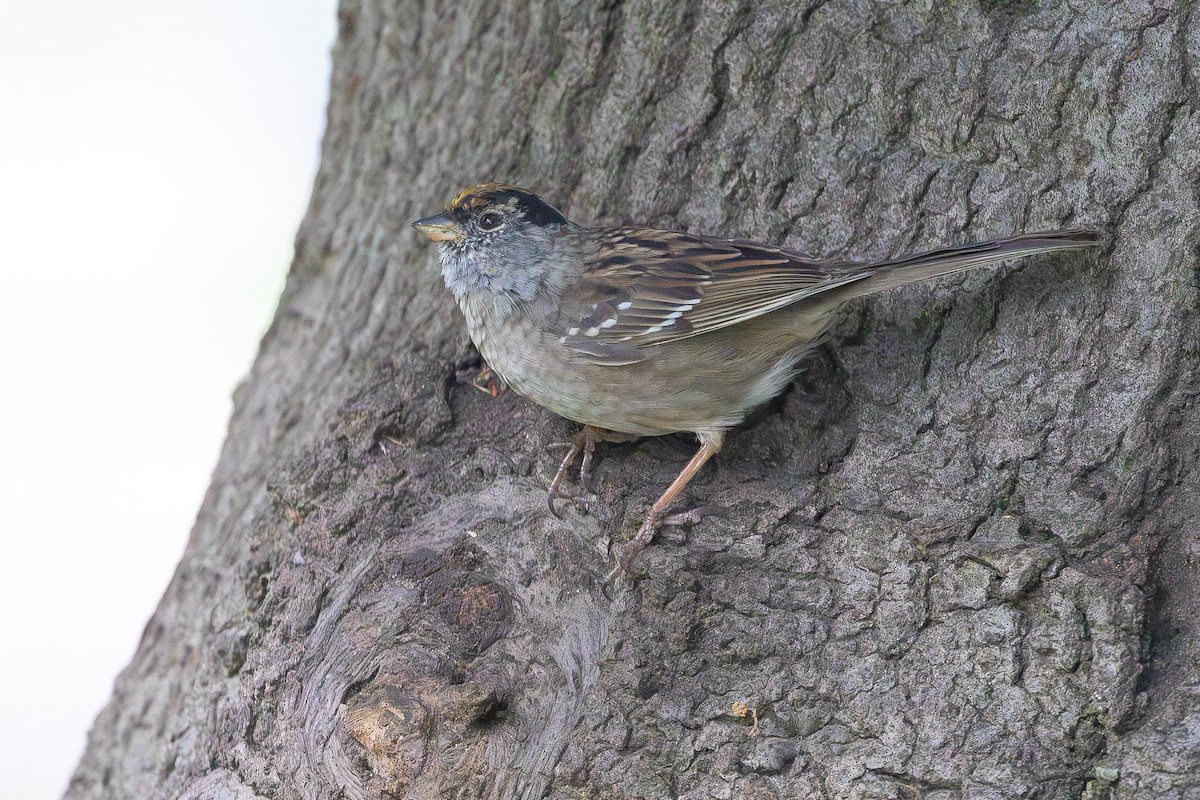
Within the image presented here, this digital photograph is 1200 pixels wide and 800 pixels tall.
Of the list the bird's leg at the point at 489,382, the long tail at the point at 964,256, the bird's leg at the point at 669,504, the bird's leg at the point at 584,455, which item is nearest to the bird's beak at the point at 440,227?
the bird's leg at the point at 489,382

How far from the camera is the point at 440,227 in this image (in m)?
3.86

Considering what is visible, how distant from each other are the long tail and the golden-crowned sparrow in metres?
0.01

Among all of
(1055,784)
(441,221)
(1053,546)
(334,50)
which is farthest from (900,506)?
(334,50)

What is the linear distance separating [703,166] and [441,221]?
40.0 inches

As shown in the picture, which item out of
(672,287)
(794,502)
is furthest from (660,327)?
(794,502)

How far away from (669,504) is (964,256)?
1170mm

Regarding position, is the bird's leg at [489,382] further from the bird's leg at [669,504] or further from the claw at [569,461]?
the bird's leg at [669,504]

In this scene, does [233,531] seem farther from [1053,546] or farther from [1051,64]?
[1051,64]

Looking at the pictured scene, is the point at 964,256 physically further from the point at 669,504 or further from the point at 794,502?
the point at 669,504

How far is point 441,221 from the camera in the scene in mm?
3869

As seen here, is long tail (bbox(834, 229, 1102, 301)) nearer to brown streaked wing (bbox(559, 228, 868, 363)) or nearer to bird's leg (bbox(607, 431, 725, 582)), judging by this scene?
brown streaked wing (bbox(559, 228, 868, 363))

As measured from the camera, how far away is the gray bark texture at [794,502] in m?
2.72

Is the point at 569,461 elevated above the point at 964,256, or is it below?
below

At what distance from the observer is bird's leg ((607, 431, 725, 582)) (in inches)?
122
